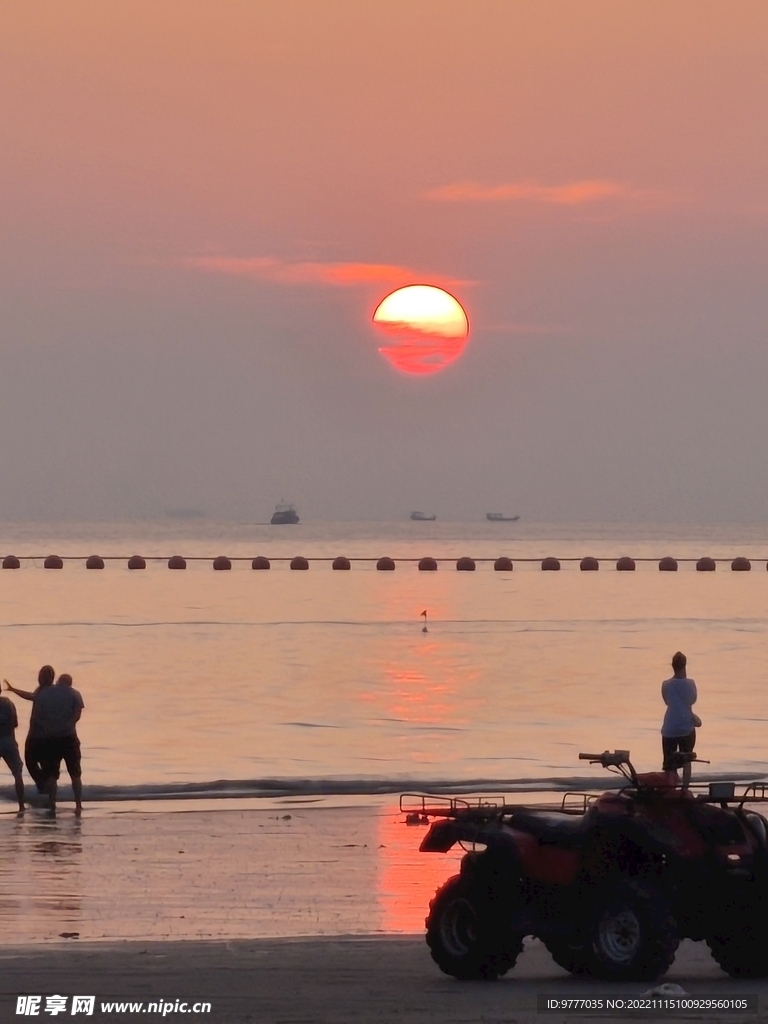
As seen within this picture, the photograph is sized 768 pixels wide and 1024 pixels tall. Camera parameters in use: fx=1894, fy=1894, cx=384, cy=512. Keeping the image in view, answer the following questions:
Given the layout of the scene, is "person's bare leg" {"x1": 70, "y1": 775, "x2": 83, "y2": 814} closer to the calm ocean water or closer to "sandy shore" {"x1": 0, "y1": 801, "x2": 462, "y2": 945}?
"sandy shore" {"x1": 0, "y1": 801, "x2": 462, "y2": 945}

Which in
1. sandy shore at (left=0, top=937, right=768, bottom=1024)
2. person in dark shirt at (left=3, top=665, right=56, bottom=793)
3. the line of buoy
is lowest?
sandy shore at (left=0, top=937, right=768, bottom=1024)

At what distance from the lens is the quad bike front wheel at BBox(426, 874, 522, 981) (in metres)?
10.6

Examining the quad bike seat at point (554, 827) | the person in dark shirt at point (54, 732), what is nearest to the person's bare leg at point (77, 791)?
the person in dark shirt at point (54, 732)

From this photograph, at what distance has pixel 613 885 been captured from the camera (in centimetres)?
1011

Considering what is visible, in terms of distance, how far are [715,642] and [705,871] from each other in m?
49.7

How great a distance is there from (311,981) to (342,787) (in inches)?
502

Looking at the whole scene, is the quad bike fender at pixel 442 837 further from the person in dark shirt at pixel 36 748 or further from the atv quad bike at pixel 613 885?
the person in dark shirt at pixel 36 748

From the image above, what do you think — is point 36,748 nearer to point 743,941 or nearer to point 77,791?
point 77,791

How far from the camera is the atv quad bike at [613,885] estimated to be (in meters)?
10.1

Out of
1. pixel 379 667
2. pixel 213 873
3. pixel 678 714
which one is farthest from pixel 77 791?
pixel 379 667

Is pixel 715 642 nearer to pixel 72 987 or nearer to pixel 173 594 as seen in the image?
pixel 173 594

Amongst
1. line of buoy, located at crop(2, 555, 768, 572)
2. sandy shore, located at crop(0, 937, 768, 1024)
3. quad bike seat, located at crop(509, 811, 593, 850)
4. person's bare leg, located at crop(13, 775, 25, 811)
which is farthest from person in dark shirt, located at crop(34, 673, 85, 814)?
line of buoy, located at crop(2, 555, 768, 572)

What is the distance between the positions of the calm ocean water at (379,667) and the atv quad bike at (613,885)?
12.5 m

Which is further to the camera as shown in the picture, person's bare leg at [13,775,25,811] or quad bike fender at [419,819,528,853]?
person's bare leg at [13,775,25,811]
